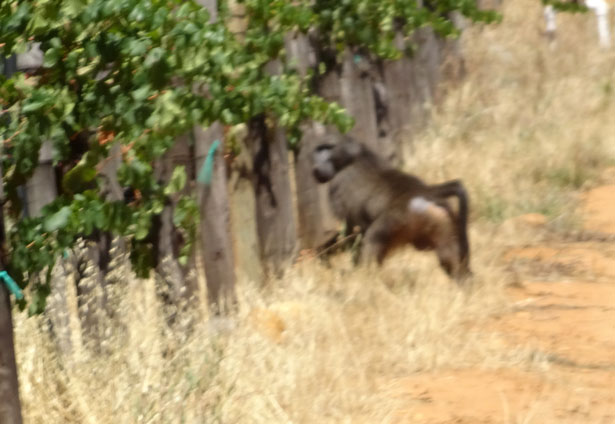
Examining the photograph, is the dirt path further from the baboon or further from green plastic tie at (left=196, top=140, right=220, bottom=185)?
green plastic tie at (left=196, top=140, right=220, bottom=185)

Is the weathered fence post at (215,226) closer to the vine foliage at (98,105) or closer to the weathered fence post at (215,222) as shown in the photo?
the weathered fence post at (215,222)

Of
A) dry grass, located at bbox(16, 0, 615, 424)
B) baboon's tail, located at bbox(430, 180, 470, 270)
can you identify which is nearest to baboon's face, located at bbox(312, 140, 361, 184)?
dry grass, located at bbox(16, 0, 615, 424)

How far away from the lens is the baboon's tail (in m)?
5.81

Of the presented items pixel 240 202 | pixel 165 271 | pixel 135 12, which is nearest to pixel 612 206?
pixel 240 202

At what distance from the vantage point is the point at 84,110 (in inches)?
139

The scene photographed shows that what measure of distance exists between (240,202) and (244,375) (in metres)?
1.79

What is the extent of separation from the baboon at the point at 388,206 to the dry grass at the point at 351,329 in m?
0.20

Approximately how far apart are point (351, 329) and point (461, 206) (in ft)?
3.42

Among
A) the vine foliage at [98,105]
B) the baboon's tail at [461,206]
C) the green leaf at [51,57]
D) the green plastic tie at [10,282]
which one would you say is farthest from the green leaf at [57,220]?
the baboon's tail at [461,206]

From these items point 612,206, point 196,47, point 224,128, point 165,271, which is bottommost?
point 612,206

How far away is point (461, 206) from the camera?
229 inches

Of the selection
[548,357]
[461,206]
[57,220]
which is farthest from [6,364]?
[461,206]

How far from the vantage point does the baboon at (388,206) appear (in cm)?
595

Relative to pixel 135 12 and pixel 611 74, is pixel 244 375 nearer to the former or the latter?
pixel 135 12
